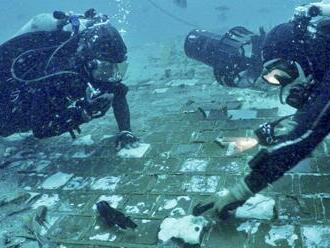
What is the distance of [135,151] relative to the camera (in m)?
5.08

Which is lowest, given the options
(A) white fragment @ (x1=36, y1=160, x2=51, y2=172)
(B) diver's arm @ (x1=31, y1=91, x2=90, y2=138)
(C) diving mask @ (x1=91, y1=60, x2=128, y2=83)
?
(A) white fragment @ (x1=36, y1=160, x2=51, y2=172)

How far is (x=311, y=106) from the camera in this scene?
2.54m

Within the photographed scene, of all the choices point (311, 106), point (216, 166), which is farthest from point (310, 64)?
point (216, 166)

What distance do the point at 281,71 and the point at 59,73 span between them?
2633 mm

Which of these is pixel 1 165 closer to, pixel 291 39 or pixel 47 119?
pixel 47 119

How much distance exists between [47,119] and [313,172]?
323 centimetres

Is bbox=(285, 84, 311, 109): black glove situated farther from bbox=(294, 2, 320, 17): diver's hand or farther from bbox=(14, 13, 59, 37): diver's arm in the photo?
bbox=(14, 13, 59, 37): diver's arm

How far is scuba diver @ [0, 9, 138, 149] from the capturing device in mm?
4590

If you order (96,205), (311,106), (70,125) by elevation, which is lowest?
(96,205)

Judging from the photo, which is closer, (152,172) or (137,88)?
(152,172)

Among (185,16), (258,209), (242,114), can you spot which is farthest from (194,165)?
(185,16)

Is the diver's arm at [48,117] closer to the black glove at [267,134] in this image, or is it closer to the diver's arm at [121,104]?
the diver's arm at [121,104]

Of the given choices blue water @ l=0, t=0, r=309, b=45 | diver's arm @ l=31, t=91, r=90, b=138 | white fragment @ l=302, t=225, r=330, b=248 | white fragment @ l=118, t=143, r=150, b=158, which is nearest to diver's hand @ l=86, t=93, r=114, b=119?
diver's arm @ l=31, t=91, r=90, b=138

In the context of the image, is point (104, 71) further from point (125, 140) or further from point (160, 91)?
point (160, 91)
